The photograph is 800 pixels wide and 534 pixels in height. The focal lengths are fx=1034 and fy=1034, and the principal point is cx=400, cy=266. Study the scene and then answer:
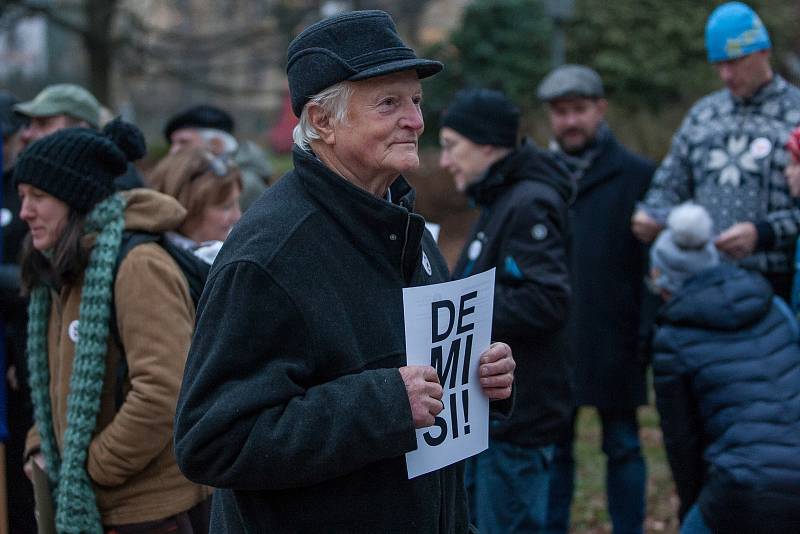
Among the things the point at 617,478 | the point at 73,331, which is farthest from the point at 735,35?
the point at 73,331

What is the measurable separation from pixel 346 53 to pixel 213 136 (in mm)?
3404

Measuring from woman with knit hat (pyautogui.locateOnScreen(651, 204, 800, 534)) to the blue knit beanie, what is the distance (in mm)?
1275

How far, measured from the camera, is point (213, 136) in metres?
5.56

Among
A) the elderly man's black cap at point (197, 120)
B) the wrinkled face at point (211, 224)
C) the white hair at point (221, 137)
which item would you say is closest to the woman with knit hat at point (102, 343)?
the wrinkled face at point (211, 224)

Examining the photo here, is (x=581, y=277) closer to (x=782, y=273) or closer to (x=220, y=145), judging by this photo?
(x=782, y=273)

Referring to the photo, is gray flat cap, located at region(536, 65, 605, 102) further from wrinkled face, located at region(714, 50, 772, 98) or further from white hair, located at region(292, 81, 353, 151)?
white hair, located at region(292, 81, 353, 151)

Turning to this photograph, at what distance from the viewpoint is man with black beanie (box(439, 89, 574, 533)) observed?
407 cm

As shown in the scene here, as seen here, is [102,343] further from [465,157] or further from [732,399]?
[732,399]

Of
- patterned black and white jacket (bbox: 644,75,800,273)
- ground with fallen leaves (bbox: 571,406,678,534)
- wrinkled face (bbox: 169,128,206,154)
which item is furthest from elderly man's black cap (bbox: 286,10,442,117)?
ground with fallen leaves (bbox: 571,406,678,534)

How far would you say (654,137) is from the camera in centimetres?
1308

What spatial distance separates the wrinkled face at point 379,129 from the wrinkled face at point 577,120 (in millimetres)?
3163

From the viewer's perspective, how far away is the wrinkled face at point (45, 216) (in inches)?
130

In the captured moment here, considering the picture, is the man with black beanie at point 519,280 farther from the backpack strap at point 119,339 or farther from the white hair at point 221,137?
the white hair at point 221,137

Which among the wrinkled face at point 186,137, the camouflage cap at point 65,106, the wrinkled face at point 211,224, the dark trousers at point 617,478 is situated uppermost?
the camouflage cap at point 65,106
